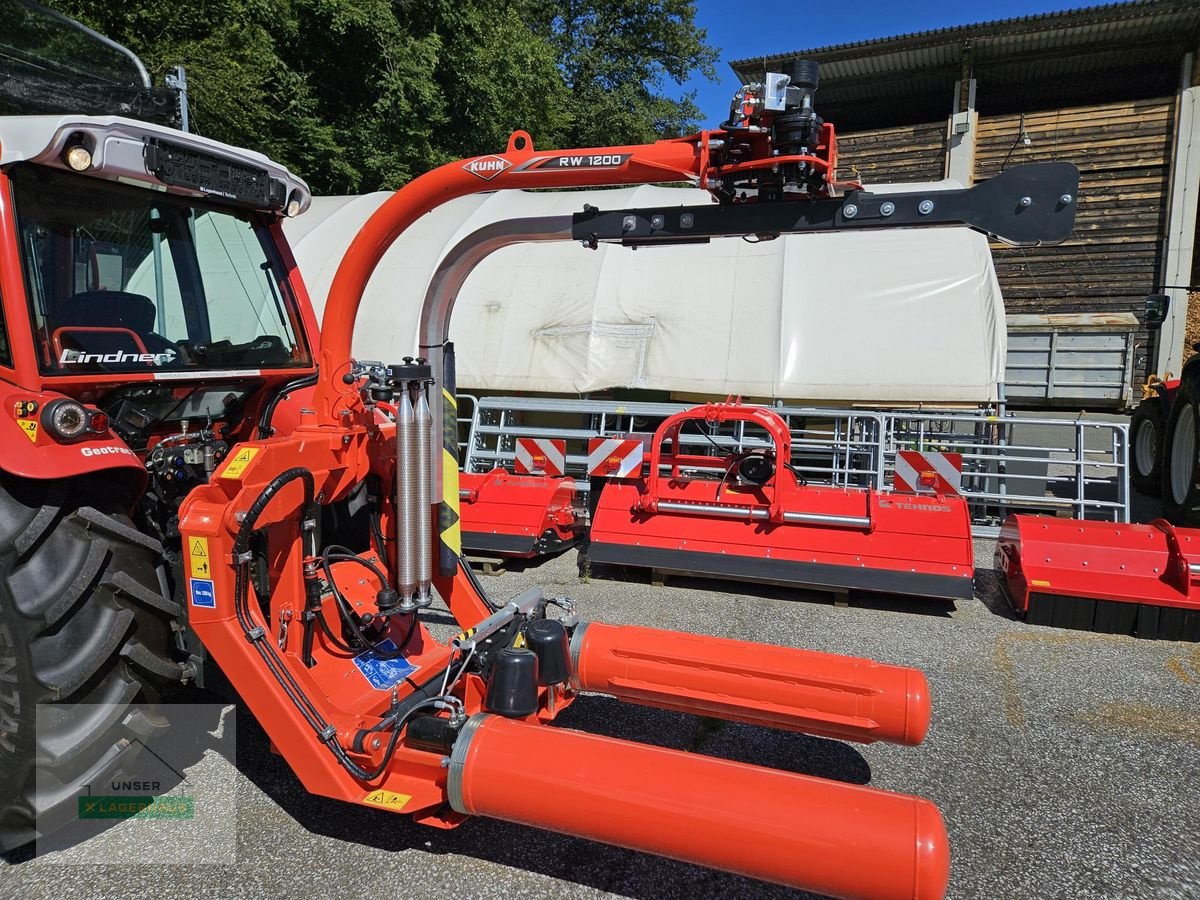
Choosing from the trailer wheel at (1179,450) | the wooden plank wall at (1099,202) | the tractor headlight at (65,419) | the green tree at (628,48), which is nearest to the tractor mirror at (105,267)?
the tractor headlight at (65,419)

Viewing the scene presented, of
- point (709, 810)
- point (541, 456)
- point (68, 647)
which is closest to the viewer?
point (709, 810)

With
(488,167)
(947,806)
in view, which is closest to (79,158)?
(488,167)

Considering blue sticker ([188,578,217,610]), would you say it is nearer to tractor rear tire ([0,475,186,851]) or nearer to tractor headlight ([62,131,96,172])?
tractor rear tire ([0,475,186,851])

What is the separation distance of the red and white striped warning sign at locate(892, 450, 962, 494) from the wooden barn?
400 inches

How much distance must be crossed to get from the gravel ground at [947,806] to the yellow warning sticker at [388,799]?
33 cm

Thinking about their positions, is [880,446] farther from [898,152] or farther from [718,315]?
[898,152]

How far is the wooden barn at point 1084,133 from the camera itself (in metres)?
14.2

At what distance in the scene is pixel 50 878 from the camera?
2.44 metres

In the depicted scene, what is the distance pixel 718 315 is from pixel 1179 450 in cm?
478

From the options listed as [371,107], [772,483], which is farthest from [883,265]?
[371,107]

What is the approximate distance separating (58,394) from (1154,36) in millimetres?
18603

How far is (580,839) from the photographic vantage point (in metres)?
2.69

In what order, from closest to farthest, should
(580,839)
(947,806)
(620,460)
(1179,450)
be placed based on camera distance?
1. (580,839)
2. (947,806)
3. (620,460)
4. (1179,450)

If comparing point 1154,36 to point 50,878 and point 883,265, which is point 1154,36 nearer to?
point 883,265
